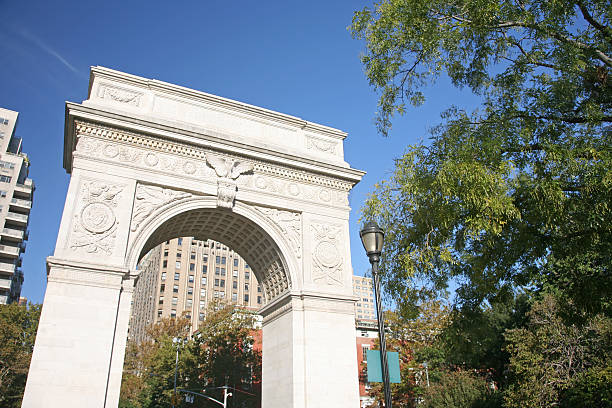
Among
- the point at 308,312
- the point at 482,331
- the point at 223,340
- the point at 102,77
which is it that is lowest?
the point at 482,331

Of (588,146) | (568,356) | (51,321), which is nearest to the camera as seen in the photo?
(588,146)

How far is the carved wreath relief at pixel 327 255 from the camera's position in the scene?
1802 cm

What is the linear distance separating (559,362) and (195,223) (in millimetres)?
16077

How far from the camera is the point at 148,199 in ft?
53.3

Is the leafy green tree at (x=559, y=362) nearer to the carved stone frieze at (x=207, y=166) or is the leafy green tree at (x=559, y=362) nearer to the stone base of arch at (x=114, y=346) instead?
the stone base of arch at (x=114, y=346)

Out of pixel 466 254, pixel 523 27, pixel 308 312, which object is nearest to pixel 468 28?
pixel 523 27

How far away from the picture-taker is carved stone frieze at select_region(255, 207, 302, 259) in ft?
59.2

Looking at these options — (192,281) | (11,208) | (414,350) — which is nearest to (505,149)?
(414,350)

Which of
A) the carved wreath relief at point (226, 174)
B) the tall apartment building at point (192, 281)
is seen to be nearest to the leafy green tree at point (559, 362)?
the carved wreath relief at point (226, 174)

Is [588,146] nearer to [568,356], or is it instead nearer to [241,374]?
[568,356]

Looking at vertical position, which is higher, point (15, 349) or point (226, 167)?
point (226, 167)

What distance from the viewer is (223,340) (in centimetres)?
3547

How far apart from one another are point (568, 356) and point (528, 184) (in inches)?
551

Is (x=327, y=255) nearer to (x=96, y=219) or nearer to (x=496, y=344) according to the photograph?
(x=96, y=219)
